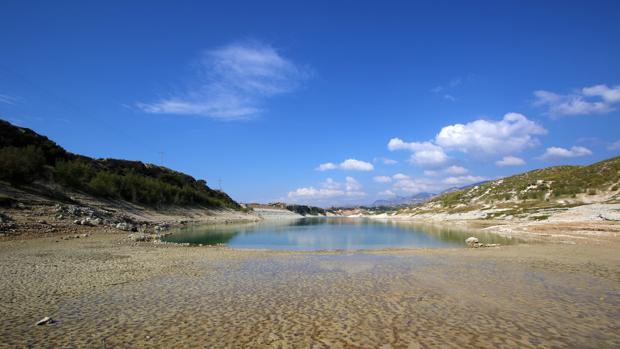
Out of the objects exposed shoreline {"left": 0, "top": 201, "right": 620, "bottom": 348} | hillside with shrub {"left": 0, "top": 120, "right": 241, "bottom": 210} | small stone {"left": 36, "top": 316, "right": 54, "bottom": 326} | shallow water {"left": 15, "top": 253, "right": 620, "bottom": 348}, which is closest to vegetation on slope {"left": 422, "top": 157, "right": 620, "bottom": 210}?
exposed shoreline {"left": 0, "top": 201, "right": 620, "bottom": 348}

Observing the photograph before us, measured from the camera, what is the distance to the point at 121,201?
272ft

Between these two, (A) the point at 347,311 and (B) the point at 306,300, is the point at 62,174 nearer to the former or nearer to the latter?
(B) the point at 306,300

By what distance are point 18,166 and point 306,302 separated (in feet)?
214

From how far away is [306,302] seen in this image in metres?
14.5

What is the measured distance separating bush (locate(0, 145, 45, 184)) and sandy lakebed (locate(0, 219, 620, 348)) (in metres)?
41.6

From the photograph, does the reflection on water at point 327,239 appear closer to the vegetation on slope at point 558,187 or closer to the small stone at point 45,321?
the small stone at point 45,321

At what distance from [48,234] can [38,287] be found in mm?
24744

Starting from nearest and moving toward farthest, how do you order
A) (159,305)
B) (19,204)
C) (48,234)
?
1. (159,305)
2. (48,234)
3. (19,204)

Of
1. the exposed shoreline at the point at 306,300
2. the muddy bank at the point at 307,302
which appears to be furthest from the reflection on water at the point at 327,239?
the muddy bank at the point at 307,302

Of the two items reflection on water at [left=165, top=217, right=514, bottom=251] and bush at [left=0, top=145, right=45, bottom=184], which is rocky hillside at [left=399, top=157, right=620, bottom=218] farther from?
bush at [left=0, top=145, right=45, bottom=184]

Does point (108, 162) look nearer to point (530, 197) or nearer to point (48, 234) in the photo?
point (48, 234)

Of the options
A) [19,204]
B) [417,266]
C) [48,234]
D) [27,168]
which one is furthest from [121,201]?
[417,266]

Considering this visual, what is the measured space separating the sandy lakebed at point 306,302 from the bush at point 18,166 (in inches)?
1638

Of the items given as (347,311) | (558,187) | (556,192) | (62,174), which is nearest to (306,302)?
(347,311)
